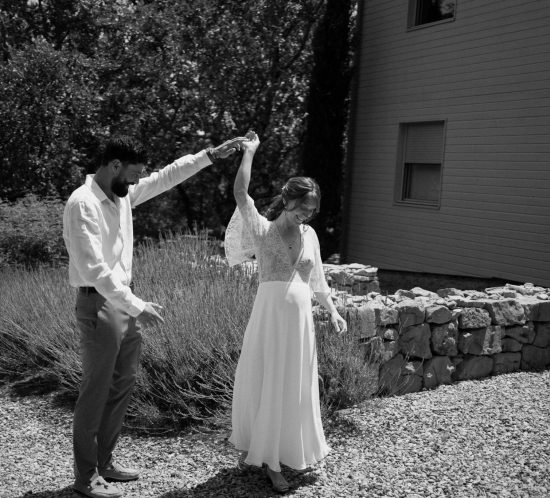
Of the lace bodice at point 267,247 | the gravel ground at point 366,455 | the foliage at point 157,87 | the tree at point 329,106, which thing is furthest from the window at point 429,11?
the lace bodice at point 267,247

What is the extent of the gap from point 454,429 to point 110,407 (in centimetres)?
241

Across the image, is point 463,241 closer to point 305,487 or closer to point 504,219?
point 504,219

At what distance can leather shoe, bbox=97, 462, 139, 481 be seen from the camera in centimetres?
415

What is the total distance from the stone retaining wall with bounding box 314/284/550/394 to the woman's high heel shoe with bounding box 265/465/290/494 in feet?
5.27

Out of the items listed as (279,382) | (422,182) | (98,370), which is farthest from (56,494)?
(422,182)

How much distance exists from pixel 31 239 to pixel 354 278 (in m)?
4.05

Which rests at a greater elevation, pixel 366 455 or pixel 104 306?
pixel 104 306

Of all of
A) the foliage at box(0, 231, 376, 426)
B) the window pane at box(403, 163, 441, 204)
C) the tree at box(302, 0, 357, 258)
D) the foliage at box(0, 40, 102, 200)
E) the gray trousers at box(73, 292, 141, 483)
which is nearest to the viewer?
the gray trousers at box(73, 292, 141, 483)

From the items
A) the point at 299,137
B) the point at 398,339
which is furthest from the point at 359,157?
the point at 398,339

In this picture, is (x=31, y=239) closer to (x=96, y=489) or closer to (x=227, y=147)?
(x=227, y=147)

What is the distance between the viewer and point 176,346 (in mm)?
5305

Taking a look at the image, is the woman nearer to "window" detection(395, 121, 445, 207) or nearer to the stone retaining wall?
the stone retaining wall

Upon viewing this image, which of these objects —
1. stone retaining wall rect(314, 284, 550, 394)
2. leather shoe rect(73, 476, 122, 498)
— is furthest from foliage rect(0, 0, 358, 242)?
leather shoe rect(73, 476, 122, 498)

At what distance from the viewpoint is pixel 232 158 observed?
15.1m
